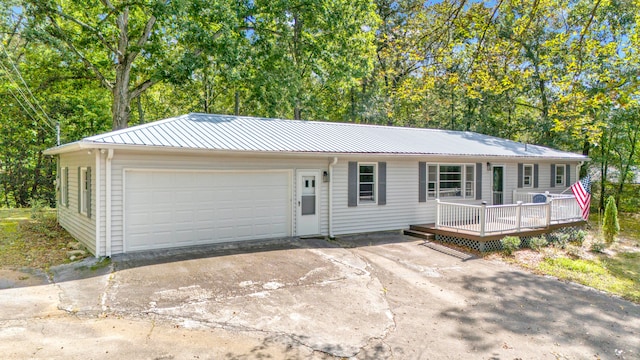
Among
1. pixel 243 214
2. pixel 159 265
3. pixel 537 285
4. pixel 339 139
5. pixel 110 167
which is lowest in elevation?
pixel 537 285

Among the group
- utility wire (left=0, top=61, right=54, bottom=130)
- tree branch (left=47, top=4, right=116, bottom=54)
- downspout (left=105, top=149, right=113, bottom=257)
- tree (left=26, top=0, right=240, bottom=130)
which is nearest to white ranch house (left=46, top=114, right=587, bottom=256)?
downspout (left=105, top=149, right=113, bottom=257)

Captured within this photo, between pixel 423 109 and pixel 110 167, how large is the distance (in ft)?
63.6

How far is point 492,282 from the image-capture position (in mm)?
7535

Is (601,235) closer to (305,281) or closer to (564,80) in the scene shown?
(564,80)

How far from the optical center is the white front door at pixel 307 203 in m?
10.1

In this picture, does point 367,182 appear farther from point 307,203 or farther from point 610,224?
point 610,224

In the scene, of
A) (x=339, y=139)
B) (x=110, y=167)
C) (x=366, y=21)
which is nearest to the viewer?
(x=110, y=167)

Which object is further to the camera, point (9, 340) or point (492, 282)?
point (492, 282)

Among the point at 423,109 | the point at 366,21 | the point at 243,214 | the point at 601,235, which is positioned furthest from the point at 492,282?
the point at 423,109

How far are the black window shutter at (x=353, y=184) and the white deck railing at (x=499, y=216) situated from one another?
263 cm

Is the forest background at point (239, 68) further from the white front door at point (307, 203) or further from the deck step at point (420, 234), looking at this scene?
the deck step at point (420, 234)

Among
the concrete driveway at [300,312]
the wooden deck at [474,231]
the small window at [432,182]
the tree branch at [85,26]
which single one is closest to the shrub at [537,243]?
the wooden deck at [474,231]

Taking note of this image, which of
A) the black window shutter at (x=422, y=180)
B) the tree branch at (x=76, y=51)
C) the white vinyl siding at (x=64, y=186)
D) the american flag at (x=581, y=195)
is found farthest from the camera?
the tree branch at (x=76, y=51)

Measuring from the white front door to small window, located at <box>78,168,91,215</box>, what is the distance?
199 inches
